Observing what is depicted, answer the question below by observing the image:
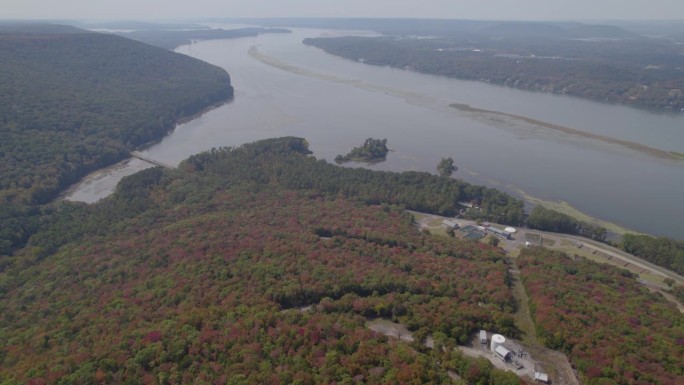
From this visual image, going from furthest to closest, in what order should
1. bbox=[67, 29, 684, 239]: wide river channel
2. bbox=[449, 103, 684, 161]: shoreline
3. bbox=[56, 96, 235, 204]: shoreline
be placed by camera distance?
bbox=[449, 103, 684, 161]: shoreline, bbox=[67, 29, 684, 239]: wide river channel, bbox=[56, 96, 235, 204]: shoreline

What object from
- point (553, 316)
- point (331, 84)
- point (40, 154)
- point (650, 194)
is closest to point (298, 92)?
point (331, 84)

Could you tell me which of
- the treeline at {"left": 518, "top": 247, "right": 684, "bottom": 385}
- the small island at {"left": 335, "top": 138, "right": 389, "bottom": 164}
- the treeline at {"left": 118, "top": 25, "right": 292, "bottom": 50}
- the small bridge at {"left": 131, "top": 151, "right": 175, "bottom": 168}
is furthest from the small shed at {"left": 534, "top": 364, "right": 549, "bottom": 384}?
the treeline at {"left": 118, "top": 25, "right": 292, "bottom": 50}

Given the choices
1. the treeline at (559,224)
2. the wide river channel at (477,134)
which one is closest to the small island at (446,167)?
the wide river channel at (477,134)

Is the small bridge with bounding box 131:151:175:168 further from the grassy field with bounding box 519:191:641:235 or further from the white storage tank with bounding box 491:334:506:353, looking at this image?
the white storage tank with bounding box 491:334:506:353

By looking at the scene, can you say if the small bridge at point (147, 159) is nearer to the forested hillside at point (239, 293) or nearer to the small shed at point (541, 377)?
the forested hillside at point (239, 293)

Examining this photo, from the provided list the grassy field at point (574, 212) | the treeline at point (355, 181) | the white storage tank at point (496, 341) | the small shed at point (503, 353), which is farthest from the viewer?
the treeline at point (355, 181)

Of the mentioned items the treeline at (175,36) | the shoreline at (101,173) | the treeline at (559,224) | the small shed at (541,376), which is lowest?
the shoreline at (101,173)

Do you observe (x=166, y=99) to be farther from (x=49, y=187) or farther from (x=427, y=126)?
(x=427, y=126)
